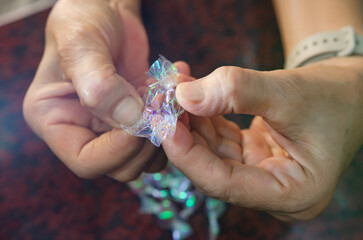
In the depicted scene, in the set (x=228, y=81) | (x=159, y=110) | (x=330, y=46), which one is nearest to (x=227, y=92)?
(x=228, y=81)

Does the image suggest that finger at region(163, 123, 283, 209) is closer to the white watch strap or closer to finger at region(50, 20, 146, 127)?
finger at region(50, 20, 146, 127)

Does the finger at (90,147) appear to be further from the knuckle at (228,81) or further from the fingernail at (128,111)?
the knuckle at (228,81)

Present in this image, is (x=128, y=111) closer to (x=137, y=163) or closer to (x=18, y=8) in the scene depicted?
(x=137, y=163)

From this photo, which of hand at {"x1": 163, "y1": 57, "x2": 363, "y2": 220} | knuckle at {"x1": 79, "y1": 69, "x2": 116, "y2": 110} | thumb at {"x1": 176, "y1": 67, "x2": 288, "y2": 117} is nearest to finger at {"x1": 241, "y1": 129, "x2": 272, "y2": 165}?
hand at {"x1": 163, "y1": 57, "x2": 363, "y2": 220}

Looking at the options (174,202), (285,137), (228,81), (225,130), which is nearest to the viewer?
(228,81)

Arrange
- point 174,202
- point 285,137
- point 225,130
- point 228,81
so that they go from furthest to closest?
1. point 174,202
2. point 225,130
3. point 285,137
4. point 228,81
